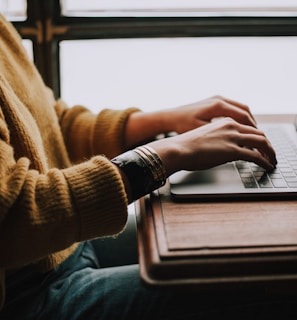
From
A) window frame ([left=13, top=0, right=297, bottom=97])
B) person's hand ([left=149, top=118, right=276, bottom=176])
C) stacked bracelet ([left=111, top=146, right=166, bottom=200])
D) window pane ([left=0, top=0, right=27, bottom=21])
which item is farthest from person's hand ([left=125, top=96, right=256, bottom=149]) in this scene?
window pane ([left=0, top=0, right=27, bottom=21])

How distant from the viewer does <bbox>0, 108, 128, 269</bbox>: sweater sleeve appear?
0.57m

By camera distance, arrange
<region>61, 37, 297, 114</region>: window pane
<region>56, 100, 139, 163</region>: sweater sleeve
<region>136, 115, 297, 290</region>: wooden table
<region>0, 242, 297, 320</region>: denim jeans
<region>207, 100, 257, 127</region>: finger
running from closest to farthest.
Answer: <region>136, 115, 297, 290</region>: wooden table < <region>0, 242, 297, 320</region>: denim jeans < <region>207, 100, 257, 127</region>: finger < <region>56, 100, 139, 163</region>: sweater sleeve < <region>61, 37, 297, 114</region>: window pane

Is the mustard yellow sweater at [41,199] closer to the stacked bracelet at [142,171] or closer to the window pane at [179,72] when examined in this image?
the stacked bracelet at [142,171]

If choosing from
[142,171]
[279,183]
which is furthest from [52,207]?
[279,183]

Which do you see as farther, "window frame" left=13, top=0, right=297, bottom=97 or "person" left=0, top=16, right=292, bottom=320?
"window frame" left=13, top=0, right=297, bottom=97

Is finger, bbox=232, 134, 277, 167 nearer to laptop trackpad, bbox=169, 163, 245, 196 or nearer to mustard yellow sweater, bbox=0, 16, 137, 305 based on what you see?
laptop trackpad, bbox=169, 163, 245, 196

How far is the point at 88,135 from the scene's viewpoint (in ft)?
3.28

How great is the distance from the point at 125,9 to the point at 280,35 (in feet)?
1.59

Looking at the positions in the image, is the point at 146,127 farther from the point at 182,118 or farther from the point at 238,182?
the point at 238,182

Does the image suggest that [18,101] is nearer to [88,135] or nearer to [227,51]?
[88,135]

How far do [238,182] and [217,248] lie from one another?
0.63ft

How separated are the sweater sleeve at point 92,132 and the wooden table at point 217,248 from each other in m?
0.37

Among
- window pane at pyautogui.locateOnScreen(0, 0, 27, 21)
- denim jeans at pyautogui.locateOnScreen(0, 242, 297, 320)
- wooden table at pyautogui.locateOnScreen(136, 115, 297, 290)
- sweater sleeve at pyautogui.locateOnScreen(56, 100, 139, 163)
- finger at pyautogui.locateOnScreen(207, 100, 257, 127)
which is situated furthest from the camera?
window pane at pyautogui.locateOnScreen(0, 0, 27, 21)

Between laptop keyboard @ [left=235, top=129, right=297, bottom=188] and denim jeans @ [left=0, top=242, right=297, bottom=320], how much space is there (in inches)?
7.1
